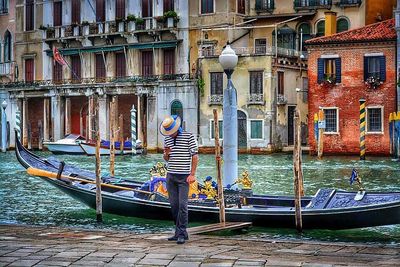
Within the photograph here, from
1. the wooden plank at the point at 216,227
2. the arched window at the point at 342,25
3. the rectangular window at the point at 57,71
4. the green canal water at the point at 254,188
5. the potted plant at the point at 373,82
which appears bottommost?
the green canal water at the point at 254,188

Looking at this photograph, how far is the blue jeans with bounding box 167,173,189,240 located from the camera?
367 inches

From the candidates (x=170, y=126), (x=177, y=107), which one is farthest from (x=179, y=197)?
(x=177, y=107)

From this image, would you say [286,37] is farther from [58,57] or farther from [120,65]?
[58,57]

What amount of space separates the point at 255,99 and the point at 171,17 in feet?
19.3

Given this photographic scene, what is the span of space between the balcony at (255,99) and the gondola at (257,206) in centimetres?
2284

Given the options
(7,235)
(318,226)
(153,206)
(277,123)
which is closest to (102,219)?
(153,206)

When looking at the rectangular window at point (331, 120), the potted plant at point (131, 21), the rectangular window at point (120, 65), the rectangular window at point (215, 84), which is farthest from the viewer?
the rectangular window at point (120, 65)

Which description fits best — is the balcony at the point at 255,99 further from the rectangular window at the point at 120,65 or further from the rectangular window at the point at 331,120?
the rectangular window at the point at 120,65

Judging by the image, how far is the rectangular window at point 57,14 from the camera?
44.8 m

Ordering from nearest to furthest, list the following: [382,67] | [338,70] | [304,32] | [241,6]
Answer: [382,67] → [338,70] → [304,32] → [241,6]

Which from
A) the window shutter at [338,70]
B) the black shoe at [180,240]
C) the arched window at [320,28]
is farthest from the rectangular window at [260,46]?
the black shoe at [180,240]

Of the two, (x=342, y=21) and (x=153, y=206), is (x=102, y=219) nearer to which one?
(x=153, y=206)

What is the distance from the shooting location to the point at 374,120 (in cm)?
3303

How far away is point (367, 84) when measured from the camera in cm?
3312
